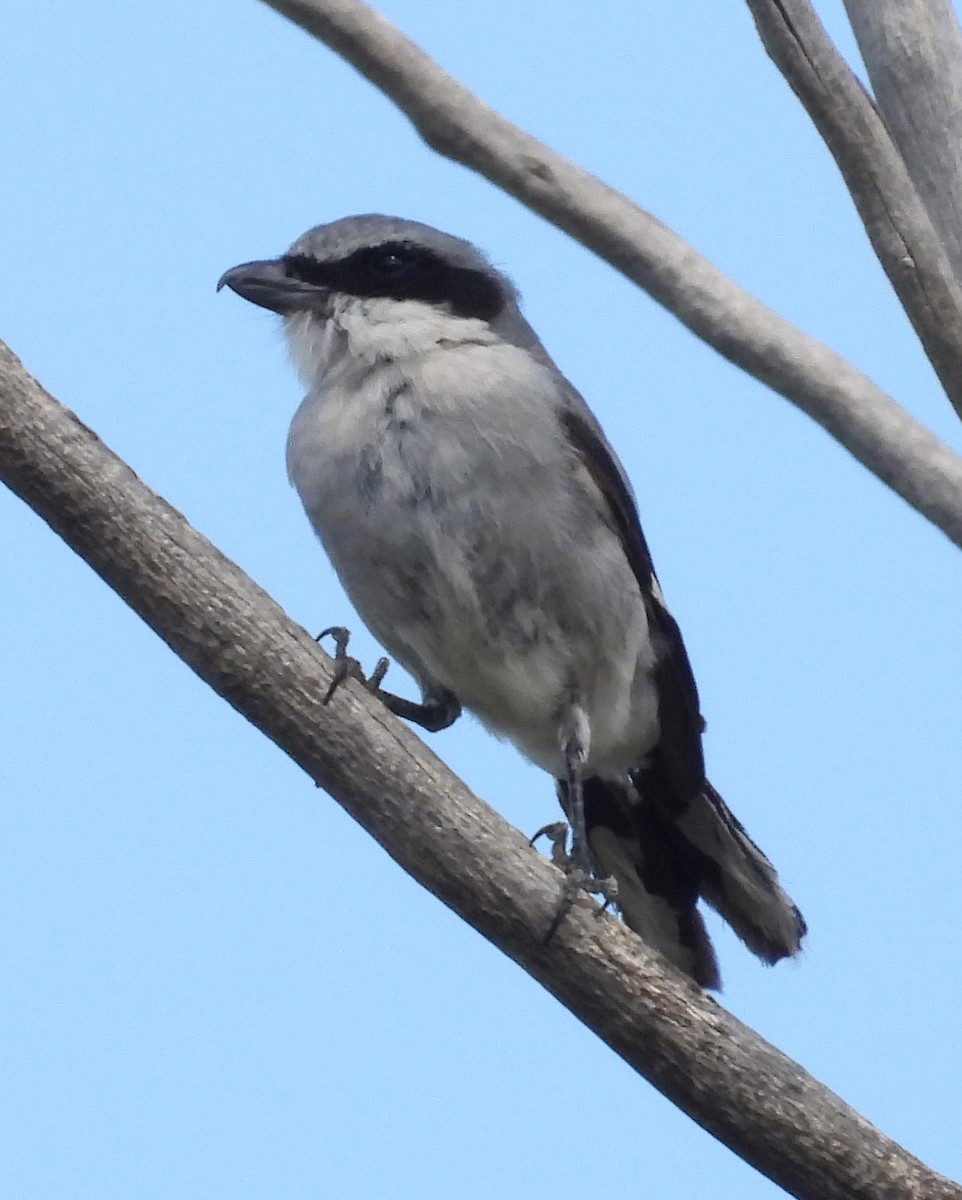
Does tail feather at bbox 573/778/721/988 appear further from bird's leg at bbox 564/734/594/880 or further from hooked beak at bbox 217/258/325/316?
hooked beak at bbox 217/258/325/316

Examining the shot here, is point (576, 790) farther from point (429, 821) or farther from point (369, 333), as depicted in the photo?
point (369, 333)

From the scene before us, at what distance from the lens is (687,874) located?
464 centimetres

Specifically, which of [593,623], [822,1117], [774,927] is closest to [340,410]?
[593,623]

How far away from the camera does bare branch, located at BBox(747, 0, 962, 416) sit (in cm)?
358

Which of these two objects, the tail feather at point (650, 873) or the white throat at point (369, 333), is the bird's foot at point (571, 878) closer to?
the tail feather at point (650, 873)

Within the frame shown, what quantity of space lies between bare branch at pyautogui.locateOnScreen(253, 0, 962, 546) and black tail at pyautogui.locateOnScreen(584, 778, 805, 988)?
1.21m

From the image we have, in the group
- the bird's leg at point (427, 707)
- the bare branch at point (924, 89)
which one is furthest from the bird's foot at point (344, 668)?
the bare branch at point (924, 89)

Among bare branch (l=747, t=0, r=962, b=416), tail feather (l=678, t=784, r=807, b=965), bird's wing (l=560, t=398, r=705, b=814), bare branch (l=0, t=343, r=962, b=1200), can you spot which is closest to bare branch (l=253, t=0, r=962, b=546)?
bare branch (l=747, t=0, r=962, b=416)

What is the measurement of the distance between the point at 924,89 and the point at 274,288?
5.66ft

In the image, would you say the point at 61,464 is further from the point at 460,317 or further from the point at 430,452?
the point at 460,317

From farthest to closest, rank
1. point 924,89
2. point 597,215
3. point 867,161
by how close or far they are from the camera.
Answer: point 597,215 → point 924,89 → point 867,161

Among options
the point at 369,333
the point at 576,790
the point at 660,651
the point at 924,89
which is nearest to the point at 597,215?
the point at 369,333

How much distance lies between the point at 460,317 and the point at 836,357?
1069 mm

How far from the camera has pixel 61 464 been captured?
3189 millimetres
